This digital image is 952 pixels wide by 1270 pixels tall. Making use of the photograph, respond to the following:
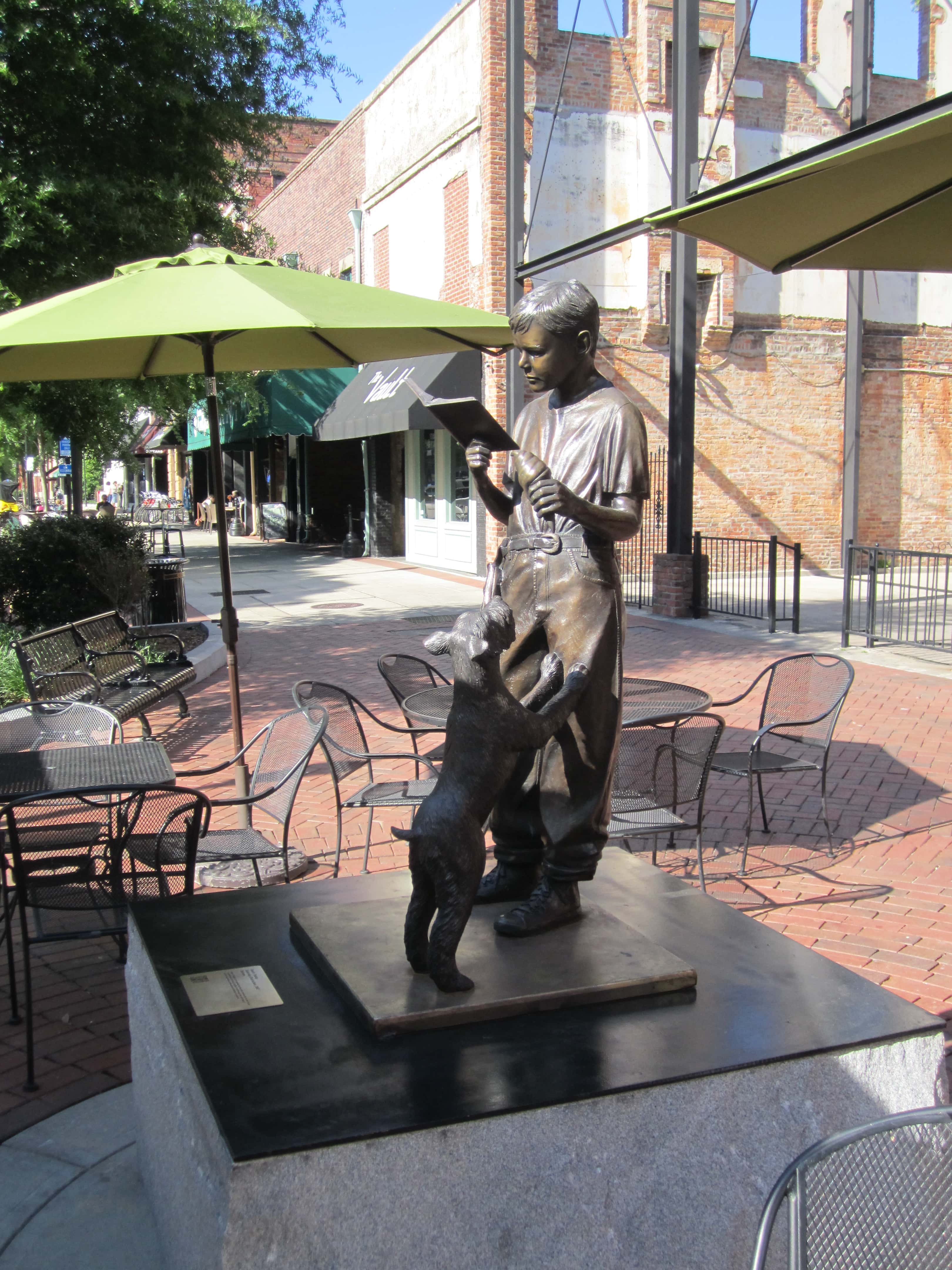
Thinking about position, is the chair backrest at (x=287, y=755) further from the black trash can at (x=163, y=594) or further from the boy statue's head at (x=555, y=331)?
the black trash can at (x=163, y=594)

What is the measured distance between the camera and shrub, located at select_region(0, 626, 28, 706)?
8.20 metres

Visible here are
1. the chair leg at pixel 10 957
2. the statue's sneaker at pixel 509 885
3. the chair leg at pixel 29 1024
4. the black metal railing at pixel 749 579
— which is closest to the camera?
the statue's sneaker at pixel 509 885

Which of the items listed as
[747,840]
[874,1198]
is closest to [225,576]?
[747,840]

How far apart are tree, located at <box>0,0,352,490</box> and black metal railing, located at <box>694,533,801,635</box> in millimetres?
6885

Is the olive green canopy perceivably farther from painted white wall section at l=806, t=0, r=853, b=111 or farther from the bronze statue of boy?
painted white wall section at l=806, t=0, r=853, b=111

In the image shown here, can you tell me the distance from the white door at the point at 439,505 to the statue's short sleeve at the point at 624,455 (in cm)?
1563

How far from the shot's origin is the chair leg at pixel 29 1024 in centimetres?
352

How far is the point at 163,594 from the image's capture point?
12.2 m

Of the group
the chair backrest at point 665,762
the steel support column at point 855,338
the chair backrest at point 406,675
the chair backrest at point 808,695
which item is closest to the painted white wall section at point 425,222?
the steel support column at point 855,338

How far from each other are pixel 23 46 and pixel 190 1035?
8.81 meters

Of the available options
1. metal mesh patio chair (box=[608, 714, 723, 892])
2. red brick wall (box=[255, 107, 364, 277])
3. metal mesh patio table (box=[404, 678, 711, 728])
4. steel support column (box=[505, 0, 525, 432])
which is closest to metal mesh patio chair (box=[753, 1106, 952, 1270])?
metal mesh patio chair (box=[608, 714, 723, 892])

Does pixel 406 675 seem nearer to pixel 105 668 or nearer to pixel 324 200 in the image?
pixel 105 668

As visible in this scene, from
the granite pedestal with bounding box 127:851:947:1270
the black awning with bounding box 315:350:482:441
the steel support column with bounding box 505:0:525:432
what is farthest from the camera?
the black awning with bounding box 315:350:482:441

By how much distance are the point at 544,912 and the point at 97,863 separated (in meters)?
1.89
